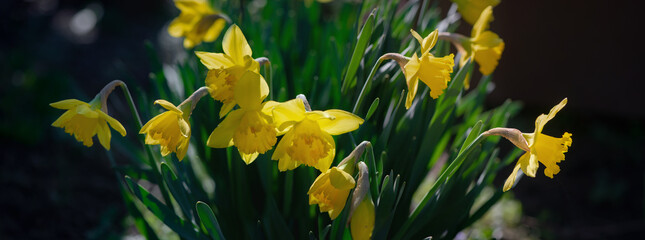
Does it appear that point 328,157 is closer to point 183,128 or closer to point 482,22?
point 183,128

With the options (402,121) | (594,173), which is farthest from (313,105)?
(594,173)

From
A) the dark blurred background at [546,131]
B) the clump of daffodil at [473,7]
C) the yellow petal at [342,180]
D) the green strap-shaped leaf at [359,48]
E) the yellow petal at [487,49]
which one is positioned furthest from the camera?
the dark blurred background at [546,131]

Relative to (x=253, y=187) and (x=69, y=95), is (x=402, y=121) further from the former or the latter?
(x=69, y=95)

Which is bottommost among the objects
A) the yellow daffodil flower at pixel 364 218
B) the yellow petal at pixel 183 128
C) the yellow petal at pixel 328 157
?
the yellow daffodil flower at pixel 364 218

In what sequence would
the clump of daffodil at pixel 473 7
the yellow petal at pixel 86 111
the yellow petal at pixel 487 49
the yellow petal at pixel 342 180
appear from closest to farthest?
1. the yellow petal at pixel 342 180
2. the yellow petal at pixel 86 111
3. the yellow petal at pixel 487 49
4. the clump of daffodil at pixel 473 7

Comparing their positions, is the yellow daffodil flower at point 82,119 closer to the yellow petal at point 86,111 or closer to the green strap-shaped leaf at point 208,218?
the yellow petal at point 86,111

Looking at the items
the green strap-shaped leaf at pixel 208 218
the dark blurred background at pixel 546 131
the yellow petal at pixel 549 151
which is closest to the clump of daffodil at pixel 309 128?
the green strap-shaped leaf at pixel 208 218
